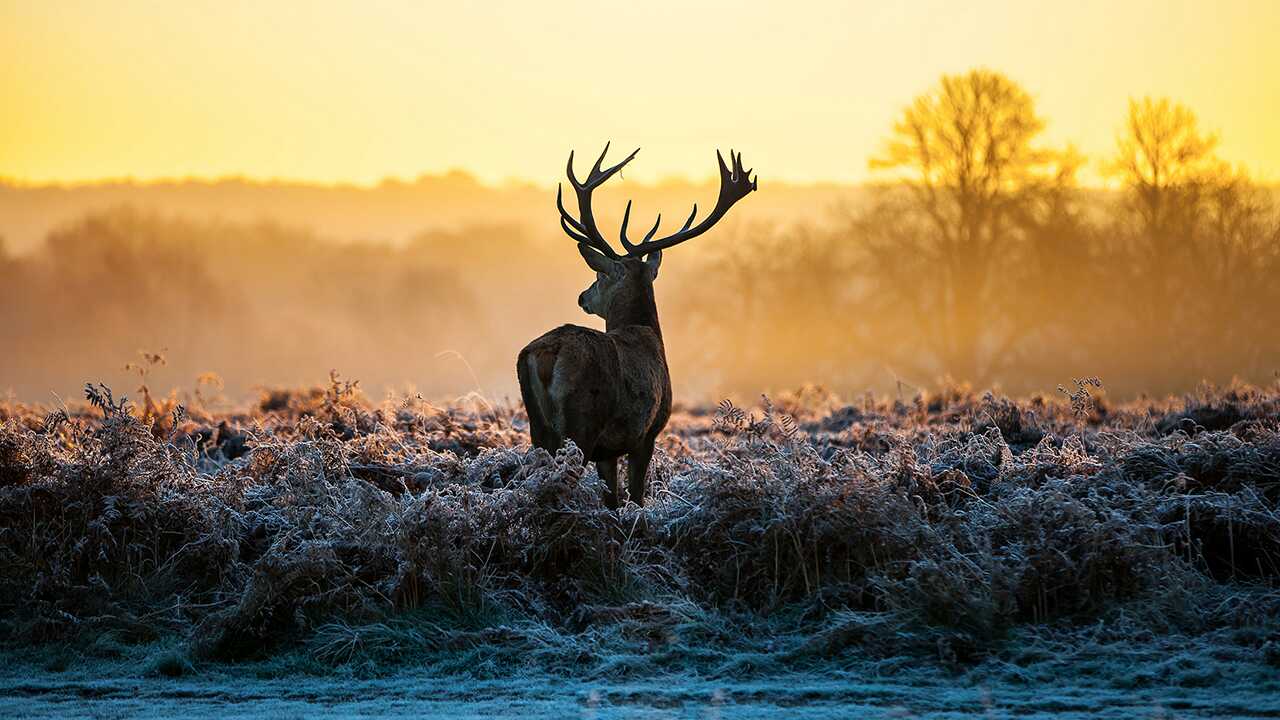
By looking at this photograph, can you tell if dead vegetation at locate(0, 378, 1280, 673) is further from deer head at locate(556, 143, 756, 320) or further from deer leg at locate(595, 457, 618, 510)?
deer head at locate(556, 143, 756, 320)

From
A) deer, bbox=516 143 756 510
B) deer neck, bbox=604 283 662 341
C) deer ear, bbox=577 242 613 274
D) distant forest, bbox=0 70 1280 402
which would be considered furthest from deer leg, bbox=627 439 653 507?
distant forest, bbox=0 70 1280 402

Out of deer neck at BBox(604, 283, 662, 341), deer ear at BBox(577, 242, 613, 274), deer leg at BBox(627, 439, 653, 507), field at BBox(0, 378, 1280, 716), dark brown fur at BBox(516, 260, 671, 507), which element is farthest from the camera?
deer ear at BBox(577, 242, 613, 274)

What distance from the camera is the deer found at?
9.93 m

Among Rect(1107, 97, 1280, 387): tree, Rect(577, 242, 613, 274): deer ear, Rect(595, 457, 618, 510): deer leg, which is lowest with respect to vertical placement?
Rect(595, 457, 618, 510): deer leg

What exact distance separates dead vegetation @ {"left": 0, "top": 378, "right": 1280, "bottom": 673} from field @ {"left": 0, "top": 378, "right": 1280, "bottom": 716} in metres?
0.02

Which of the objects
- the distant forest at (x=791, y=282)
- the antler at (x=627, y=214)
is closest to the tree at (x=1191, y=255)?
the distant forest at (x=791, y=282)

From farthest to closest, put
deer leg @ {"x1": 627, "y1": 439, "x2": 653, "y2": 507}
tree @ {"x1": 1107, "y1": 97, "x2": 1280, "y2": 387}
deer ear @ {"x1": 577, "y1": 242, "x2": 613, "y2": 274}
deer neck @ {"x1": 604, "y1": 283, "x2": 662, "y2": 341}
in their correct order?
tree @ {"x1": 1107, "y1": 97, "x2": 1280, "y2": 387} → deer ear @ {"x1": 577, "y1": 242, "x2": 613, "y2": 274} → deer neck @ {"x1": 604, "y1": 283, "x2": 662, "y2": 341} → deer leg @ {"x1": 627, "y1": 439, "x2": 653, "y2": 507}

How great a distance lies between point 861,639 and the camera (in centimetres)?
833

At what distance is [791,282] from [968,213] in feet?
25.3

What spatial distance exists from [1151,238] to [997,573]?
122 ft

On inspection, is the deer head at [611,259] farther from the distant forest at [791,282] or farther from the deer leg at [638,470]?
the distant forest at [791,282]

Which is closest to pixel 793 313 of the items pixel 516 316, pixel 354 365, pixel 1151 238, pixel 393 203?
pixel 1151 238

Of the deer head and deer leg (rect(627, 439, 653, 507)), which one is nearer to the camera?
deer leg (rect(627, 439, 653, 507))

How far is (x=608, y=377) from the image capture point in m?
10.2
